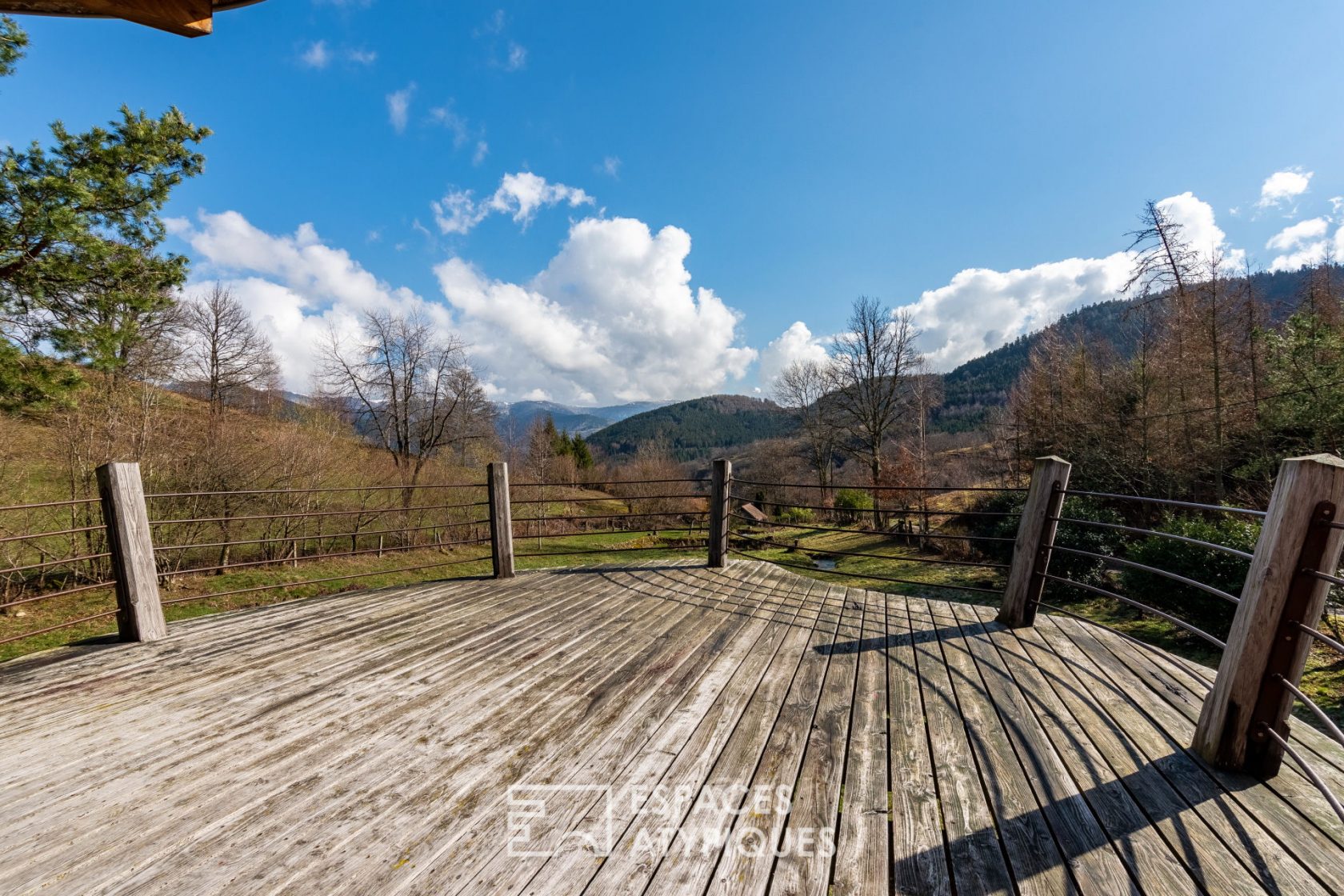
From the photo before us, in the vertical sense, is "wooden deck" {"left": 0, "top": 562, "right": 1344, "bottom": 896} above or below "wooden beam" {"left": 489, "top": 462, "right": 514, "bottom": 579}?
below

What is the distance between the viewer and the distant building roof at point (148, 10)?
1827 millimetres

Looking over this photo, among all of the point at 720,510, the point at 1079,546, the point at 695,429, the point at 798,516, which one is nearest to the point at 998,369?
the point at 695,429

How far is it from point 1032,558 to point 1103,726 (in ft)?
3.83

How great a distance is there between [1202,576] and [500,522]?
315 inches

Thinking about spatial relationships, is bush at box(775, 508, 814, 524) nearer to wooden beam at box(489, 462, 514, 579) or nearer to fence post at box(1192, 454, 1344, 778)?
wooden beam at box(489, 462, 514, 579)

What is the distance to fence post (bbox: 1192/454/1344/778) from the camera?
1547 millimetres

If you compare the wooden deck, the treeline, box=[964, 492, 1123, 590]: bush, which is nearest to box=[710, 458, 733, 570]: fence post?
the wooden deck

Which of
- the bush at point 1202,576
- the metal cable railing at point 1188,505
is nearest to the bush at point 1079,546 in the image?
the bush at point 1202,576

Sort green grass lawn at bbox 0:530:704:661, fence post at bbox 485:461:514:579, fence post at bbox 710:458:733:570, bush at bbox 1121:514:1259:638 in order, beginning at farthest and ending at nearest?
green grass lawn at bbox 0:530:704:661
bush at bbox 1121:514:1259:638
fence post at bbox 710:458:733:570
fence post at bbox 485:461:514:579

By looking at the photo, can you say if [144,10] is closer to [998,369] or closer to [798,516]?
[798,516]

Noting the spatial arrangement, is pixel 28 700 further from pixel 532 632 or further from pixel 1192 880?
pixel 1192 880

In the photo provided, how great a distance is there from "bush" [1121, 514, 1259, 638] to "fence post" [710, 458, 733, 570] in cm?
463

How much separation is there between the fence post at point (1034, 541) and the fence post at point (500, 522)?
384 cm

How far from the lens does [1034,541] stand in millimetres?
2920
